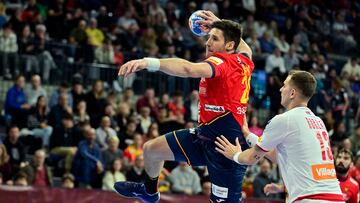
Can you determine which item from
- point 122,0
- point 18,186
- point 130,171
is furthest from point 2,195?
point 122,0

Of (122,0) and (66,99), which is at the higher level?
(122,0)

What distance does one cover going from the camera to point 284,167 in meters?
8.22

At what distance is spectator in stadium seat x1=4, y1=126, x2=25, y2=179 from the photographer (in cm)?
1595

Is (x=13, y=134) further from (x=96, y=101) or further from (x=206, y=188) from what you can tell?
(x=206, y=188)

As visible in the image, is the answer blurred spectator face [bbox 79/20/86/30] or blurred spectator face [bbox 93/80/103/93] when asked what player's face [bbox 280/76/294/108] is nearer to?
blurred spectator face [bbox 93/80/103/93]

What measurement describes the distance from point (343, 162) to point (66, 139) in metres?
6.91

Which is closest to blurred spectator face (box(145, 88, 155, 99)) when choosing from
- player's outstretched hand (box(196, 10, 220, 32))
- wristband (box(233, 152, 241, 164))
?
player's outstretched hand (box(196, 10, 220, 32))

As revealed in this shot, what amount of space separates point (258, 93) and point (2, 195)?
970cm

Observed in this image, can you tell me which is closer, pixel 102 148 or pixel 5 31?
pixel 102 148

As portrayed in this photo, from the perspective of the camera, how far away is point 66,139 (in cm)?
1681

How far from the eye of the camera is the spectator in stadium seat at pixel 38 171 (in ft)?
50.4

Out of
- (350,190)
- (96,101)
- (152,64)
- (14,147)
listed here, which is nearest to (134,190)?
(152,64)

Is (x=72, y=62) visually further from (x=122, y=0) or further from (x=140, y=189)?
(x=140, y=189)

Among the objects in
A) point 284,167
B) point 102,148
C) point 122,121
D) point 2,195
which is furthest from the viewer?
point 122,121
